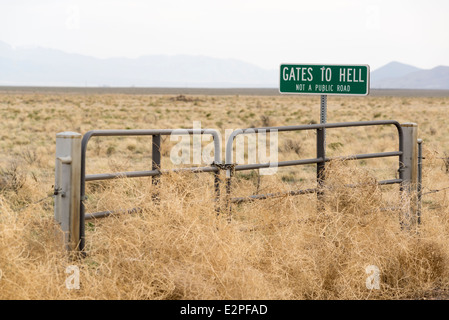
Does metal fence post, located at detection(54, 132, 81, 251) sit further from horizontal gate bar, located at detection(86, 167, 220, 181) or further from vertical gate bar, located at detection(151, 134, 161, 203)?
vertical gate bar, located at detection(151, 134, 161, 203)

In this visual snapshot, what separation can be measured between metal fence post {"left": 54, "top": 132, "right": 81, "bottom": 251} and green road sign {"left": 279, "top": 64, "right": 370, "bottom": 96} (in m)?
3.75

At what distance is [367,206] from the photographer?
6.40m

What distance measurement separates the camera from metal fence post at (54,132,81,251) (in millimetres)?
5070

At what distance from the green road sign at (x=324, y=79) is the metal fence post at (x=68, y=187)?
3.75 m

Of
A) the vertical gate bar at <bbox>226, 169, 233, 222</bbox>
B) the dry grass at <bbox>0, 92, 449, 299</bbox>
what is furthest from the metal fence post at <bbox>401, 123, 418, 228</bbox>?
the vertical gate bar at <bbox>226, 169, 233, 222</bbox>

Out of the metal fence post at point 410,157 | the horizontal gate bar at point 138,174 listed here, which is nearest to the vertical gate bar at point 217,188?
the horizontal gate bar at point 138,174

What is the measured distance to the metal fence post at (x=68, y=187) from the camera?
5.07 m

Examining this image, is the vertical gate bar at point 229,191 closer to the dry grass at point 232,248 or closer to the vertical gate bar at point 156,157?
the dry grass at point 232,248

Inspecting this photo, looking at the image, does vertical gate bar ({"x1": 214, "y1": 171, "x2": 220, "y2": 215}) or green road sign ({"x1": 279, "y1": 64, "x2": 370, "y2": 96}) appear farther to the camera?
green road sign ({"x1": 279, "y1": 64, "x2": 370, "y2": 96})

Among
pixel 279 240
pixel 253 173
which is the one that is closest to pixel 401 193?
pixel 279 240

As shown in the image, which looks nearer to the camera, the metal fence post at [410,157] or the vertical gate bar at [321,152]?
the vertical gate bar at [321,152]

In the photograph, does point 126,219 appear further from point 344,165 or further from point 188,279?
point 344,165
